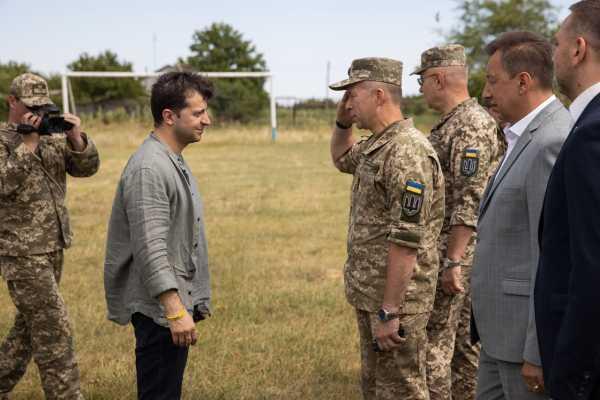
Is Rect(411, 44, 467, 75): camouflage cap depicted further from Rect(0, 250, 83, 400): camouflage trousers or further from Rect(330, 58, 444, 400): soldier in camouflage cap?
Rect(0, 250, 83, 400): camouflage trousers

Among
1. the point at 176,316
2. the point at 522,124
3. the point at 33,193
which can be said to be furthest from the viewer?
the point at 33,193

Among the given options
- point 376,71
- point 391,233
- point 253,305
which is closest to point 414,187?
point 391,233

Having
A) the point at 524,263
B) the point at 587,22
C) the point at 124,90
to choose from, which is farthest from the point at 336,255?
the point at 124,90

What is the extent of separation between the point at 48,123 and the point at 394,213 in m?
2.30

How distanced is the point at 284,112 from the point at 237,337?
41.7m

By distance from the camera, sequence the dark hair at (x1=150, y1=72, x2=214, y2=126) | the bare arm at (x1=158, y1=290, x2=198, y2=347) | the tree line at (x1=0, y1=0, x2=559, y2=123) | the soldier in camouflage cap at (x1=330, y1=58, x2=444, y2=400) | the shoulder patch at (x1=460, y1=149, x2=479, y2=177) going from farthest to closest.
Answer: the tree line at (x1=0, y1=0, x2=559, y2=123) < the shoulder patch at (x1=460, y1=149, x2=479, y2=177) < the dark hair at (x1=150, y1=72, x2=214, y2=126) < the soldier in camouflage cap at (x1=330, y1=58, x2=444, y2=400) < the bare arm at (x1=158, y1=290, x2=198, y2=347)

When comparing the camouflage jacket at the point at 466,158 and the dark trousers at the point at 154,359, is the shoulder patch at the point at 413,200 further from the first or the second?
the dark trousers at the point at 154,359

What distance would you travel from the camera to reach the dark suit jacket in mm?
1897

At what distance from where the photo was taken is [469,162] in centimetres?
390

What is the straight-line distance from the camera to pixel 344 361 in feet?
17.1

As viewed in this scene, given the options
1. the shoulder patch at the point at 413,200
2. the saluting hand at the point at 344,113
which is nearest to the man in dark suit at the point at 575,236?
the shoulder patch at the point at 413,200

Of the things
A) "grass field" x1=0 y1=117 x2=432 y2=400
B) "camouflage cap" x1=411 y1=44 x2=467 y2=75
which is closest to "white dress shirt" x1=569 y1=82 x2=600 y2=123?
"camouflage cap" x1=411 y1=44 x2=467 y2=75

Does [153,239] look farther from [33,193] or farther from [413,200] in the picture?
[33,193]

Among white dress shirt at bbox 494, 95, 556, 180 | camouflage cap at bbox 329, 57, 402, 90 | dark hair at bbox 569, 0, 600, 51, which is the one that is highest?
dark hair at bbox 569, 0, 600, 51
